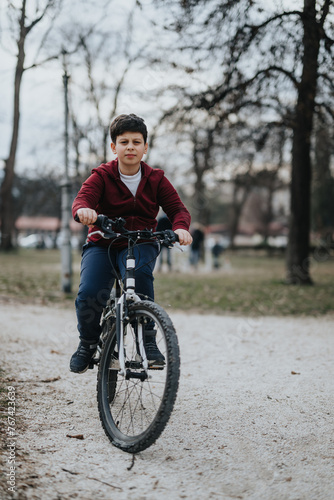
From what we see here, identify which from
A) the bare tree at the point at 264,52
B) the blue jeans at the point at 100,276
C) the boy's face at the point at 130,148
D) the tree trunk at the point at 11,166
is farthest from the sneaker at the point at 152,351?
the tree trunk at the point at 11,166

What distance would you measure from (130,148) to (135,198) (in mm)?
Answer: 328

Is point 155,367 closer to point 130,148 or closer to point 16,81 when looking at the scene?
point 130,148

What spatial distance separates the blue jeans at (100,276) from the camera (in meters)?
3.29

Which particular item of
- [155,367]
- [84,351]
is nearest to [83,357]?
[84,351]

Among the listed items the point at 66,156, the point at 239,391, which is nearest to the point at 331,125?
the point at 66,156

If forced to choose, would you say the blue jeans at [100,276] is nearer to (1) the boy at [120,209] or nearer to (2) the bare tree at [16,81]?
(1) the boy at [120,209]

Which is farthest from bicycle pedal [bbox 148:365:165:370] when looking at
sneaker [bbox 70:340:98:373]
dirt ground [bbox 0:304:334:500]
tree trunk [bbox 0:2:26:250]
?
tree trunk [bbox 0:2:26:250]

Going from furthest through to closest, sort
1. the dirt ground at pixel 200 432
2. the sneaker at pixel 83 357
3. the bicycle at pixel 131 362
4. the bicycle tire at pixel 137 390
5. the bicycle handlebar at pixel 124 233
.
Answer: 1. the sneaker at pixel 83 357
2. the bicycle handlebar at pixel 124 233
3. the bicycle at pixel 131 362
4. the bicycle tire at pixel 137 390
5. the dirt ground at pixel 200 432

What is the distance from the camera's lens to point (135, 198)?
3.38 m

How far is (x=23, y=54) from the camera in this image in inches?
609

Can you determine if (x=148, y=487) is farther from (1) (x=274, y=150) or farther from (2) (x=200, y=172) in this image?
(2) (x=200, y=172)

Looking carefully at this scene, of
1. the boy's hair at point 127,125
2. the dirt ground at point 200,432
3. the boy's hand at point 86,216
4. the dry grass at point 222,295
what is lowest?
the dry grass at point 222,295

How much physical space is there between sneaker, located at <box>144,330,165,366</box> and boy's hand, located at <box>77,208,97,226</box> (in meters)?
0.73

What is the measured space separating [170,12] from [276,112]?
515 cm
